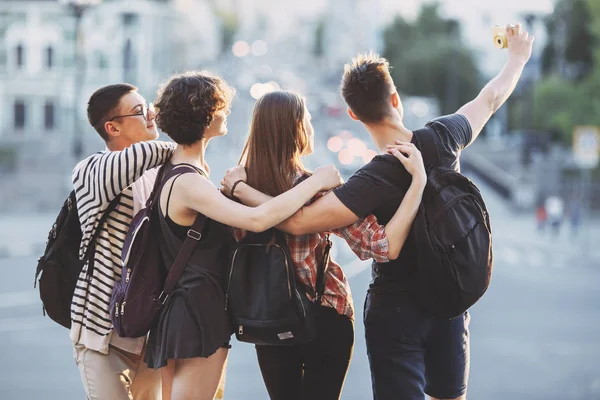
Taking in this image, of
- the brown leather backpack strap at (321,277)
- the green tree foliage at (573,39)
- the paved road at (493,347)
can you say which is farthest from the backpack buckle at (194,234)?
the green tree foliage at (573,39)

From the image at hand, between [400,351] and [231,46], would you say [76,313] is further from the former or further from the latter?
[231,46]

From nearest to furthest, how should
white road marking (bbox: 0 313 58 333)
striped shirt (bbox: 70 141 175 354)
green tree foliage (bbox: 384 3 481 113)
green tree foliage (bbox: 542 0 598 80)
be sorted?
striped shirt (bbox: 70 141 175 354)
white road marking (bbox: 0 313 58 333)
green tree foliage (bbox: 542 0 598 80)
green tree foliage (bbox: 384 3 481 113)

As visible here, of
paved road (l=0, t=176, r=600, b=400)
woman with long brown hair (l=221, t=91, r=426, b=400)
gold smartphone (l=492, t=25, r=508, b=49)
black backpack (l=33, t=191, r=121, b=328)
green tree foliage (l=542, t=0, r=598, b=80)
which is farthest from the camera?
green tree foliage (l=542, t=0, r=598, b=80)

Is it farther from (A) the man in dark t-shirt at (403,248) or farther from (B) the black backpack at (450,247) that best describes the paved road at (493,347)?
(B) the black backpack at (450,247)

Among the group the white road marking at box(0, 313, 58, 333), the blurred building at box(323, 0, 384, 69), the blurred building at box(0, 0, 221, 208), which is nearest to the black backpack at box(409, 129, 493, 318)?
the white road marking at box(0, 313, 58, 333)

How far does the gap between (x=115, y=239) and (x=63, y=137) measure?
54.5 m

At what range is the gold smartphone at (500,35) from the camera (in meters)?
4.40

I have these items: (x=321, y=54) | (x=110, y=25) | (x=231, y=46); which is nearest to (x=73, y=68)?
(x=110, y=25)

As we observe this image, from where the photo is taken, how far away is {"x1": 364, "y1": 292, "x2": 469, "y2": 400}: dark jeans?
3.80m

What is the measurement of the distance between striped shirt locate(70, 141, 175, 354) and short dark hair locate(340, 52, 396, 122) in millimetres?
777

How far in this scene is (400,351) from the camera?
381 cm

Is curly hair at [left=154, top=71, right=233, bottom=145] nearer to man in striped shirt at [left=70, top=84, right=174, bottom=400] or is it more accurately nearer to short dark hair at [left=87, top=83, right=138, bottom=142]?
man in striped shirt at [left=70, top=84, right=174, bottom=400]

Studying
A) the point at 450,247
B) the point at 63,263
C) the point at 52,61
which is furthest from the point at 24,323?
the point at 52,61

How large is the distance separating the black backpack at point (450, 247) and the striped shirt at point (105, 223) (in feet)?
3.63
